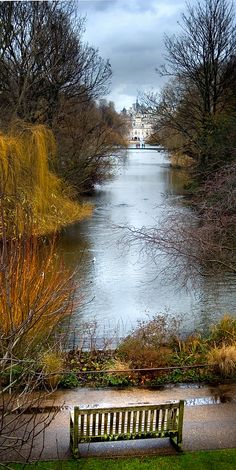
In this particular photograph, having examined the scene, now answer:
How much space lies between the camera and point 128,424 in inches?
287

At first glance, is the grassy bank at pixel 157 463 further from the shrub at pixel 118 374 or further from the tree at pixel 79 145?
the tree at pixel 79 145

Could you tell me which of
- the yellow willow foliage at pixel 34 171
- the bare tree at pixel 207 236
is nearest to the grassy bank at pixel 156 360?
the bare tree at pixel 207 236

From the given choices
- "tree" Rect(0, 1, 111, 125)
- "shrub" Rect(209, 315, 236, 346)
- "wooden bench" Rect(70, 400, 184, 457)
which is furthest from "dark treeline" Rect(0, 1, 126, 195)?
"wooden bench" Rect(70, 400, 184, 457)

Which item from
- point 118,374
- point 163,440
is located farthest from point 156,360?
point 163,440

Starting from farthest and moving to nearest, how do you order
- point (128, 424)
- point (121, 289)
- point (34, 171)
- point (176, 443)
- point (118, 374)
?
point (34, 171)
point (121, 289)
point (118, 374)
point (176, 443)
point (128, 424)

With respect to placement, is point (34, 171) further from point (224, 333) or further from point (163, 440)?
point (163, 440)

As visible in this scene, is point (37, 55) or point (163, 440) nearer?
point (163, 440)

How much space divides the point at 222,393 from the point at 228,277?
8.21 meters

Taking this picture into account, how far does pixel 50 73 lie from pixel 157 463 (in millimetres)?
27528

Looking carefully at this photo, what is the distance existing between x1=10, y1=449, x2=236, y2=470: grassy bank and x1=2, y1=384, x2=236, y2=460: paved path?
0.53 ft

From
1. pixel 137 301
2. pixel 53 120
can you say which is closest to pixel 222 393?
pixel 137 301

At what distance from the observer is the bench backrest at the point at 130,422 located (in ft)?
23.5

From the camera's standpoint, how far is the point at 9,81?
1200 inches

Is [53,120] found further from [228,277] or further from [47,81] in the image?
[228,277]
